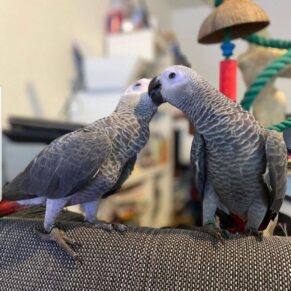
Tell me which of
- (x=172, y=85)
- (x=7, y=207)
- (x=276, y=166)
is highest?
(x=172, y=85)

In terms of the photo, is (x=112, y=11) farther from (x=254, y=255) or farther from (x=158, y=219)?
(x=254, y=255)

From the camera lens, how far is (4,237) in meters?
0.47

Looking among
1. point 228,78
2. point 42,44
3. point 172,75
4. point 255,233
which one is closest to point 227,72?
point 228,78

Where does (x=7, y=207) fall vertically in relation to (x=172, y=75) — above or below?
below

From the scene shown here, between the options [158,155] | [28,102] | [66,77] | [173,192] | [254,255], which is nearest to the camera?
[254,255]

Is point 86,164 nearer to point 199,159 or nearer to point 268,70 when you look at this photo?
point 199,159

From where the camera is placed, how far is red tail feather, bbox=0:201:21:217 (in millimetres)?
542

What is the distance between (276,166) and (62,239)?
31 centimetres

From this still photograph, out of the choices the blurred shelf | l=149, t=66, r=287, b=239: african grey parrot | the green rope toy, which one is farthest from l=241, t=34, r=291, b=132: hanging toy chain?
the blurred shelf

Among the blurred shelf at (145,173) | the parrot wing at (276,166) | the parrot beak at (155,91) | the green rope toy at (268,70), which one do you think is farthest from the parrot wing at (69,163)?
the blurred shelf at (145,173)

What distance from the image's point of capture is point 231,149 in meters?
0.48

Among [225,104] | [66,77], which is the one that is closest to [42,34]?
[66,77]

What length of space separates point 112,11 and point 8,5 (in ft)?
2.69

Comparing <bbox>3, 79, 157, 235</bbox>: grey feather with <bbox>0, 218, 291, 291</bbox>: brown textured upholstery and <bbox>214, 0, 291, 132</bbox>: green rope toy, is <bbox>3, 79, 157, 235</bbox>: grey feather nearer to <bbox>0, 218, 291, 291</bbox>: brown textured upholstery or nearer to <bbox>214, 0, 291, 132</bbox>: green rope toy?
<bbox>0, 218, 291, 291</bbox>: brown textured upholstery
